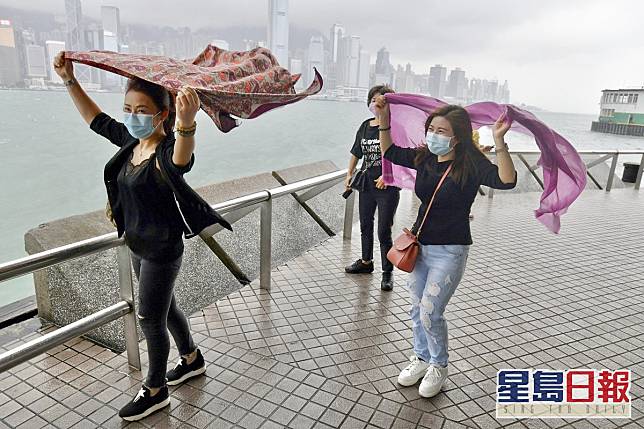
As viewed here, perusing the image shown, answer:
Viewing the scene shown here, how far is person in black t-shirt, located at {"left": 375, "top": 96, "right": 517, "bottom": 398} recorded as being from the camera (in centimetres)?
230

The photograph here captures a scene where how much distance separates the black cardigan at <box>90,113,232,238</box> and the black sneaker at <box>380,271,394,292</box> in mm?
2098

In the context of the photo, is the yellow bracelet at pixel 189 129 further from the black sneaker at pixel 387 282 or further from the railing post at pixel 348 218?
the railing post at pixel 348 218

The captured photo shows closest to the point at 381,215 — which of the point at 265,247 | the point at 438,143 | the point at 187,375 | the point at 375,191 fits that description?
the point at 375,191

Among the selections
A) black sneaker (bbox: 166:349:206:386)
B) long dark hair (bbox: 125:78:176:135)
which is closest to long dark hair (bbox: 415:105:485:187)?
long dark hair (bbox: 125:78:176:135)

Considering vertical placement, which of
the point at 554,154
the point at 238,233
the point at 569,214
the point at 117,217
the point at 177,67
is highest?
the point at 177,67

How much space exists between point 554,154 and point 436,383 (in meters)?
1.35

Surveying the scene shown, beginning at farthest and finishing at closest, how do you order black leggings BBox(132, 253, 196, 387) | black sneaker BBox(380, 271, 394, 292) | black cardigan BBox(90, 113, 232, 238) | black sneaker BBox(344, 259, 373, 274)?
black sneaker BBox(344, 259, 373, 274)
black sneaker BBox(380, 271, 394, 292)
black leggings BBox(132, 253, 196, 387)
black cardigan BBox(90, 113, 232, 238)

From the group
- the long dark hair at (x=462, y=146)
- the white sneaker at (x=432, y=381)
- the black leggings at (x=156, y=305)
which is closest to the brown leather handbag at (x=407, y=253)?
the long dark hair at (x=462, y=146)

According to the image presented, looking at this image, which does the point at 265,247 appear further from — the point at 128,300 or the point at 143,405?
the point at 143,405

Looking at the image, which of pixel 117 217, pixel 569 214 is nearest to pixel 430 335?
pixel 117 217

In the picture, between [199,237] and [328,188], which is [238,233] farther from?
[328,188]

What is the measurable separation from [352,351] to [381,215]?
1.29 m

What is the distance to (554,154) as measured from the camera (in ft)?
7.47

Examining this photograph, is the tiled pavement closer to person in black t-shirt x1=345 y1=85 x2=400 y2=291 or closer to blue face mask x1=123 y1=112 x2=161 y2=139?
person in black t-shirt x1=345 y1=85 x2=400 y2=291
